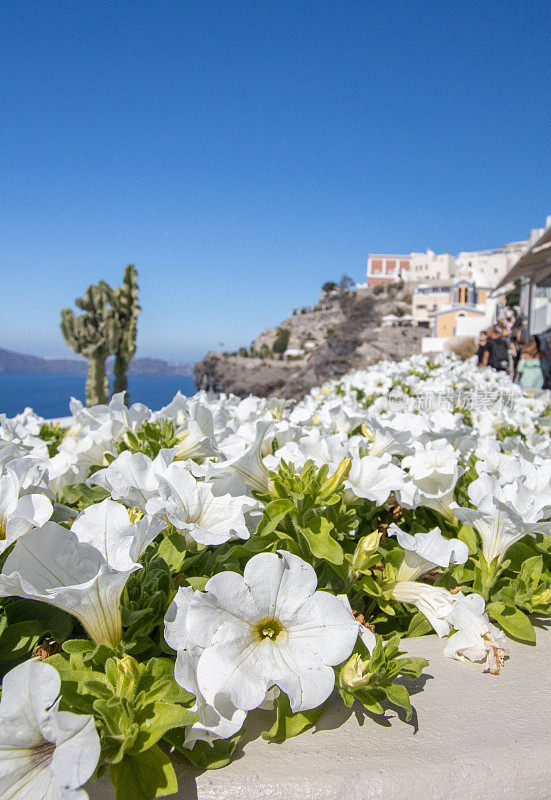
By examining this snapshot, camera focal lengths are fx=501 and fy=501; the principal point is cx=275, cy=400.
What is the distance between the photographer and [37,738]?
2.13 feet

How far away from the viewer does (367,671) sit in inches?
34.1

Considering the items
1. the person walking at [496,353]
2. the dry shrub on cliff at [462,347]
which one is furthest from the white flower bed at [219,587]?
the dry shrub on cliff at [462,347]

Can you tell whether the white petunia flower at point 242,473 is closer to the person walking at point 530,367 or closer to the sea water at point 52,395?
the sea water at point 52,395

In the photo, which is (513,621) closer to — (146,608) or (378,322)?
(146,608)

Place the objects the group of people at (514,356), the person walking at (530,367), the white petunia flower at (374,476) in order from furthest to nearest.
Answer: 1. the group of people at (514,356)
2. the person walking at (530,367)
3. the white petunia flower at (374,476)

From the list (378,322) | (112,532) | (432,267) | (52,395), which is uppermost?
(432,267)

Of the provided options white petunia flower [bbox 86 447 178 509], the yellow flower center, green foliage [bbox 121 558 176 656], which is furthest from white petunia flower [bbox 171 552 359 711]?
white petunia flower [bbox 86 447 178 509]

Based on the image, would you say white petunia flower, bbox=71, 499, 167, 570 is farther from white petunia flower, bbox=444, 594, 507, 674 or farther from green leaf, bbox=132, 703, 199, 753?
white petunia flower, bbox=444, 594, 507, 674

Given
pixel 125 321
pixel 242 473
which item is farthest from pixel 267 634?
pixel 125 321

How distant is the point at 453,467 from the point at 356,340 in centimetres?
3540

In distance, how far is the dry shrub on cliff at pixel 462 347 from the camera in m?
19.8

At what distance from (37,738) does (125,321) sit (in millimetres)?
16038

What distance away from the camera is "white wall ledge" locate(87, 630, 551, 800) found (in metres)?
0.74

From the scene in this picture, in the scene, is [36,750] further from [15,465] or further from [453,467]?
[453,467]
